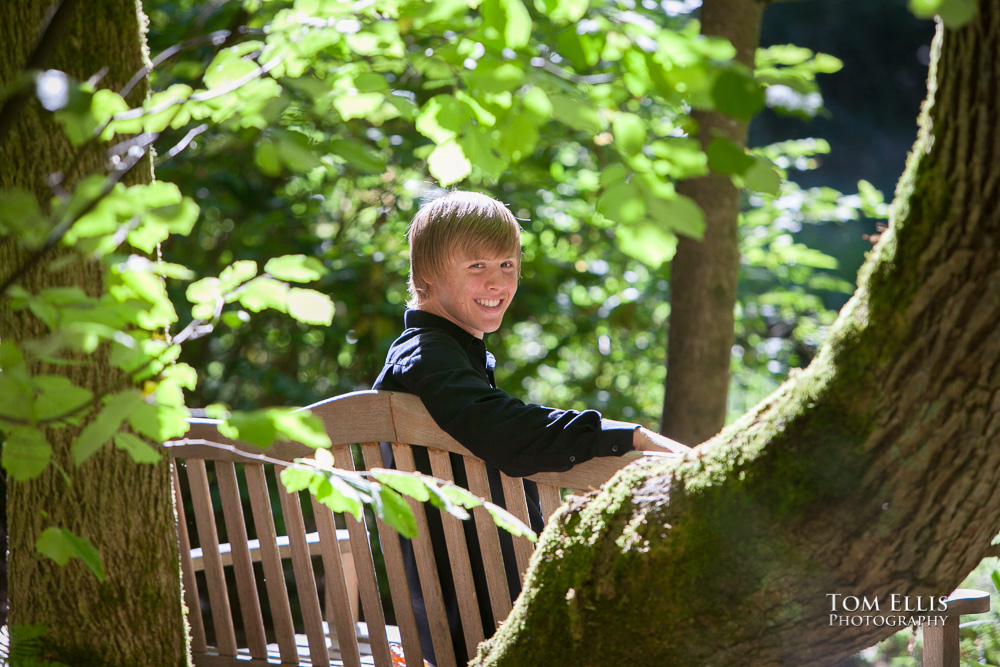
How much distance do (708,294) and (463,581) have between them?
2.27 m

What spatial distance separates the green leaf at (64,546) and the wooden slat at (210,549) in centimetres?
93

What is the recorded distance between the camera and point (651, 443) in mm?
1934

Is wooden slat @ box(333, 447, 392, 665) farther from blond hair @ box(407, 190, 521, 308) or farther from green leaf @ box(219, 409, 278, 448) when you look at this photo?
green leaf @ box(219, 409, 278, 448)

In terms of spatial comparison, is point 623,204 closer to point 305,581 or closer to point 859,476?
point 859,476

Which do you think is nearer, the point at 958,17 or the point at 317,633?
the point at 958,17

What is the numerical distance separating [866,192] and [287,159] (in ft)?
12.2

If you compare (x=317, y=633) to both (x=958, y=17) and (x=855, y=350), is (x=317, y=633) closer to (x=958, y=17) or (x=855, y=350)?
(x=855, y=350)

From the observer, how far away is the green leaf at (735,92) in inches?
39.6

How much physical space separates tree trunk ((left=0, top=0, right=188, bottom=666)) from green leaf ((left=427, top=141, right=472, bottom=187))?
77 cm

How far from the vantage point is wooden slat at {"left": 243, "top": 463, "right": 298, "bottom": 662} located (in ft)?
7.47

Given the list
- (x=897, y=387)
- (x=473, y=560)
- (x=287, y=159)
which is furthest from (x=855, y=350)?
(x=473, y=560)

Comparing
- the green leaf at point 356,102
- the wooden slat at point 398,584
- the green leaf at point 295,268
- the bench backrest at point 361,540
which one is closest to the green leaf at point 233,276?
the green leaf at point 295,268

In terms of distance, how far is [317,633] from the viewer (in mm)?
2275

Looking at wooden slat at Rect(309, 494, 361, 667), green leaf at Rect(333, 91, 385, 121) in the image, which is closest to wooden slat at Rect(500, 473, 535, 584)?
wooden slat at Rect(309, 494, 361, 667)
